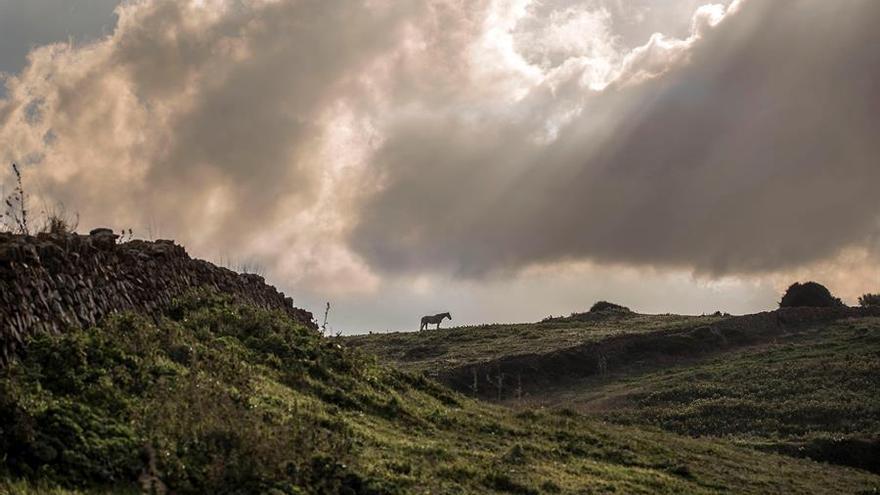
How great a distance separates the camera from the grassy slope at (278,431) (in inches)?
567

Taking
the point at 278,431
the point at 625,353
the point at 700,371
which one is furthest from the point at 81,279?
the point at 625,353

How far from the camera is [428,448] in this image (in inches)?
798

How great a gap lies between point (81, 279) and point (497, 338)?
44413 millimetres

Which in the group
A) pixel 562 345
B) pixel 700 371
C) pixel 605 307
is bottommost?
pixel 700 371

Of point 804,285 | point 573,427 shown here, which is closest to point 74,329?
point 573,427

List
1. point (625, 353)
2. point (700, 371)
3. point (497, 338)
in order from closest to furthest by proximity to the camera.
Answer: point (700, 371)
point (625, 353)
point (497, 338)

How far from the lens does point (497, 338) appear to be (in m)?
62.4

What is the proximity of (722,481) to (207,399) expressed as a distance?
1540 cm

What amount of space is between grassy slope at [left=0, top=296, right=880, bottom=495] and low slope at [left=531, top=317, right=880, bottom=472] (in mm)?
5227

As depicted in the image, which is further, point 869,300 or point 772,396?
point 869,300

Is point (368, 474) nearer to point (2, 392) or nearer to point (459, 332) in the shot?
point (2, 392)

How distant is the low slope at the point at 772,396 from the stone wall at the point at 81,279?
21.8 m

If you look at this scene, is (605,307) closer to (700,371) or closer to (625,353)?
(625,353)

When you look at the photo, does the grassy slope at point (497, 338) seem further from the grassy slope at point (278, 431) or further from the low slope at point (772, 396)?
the grassy slope at point (278, 431)
